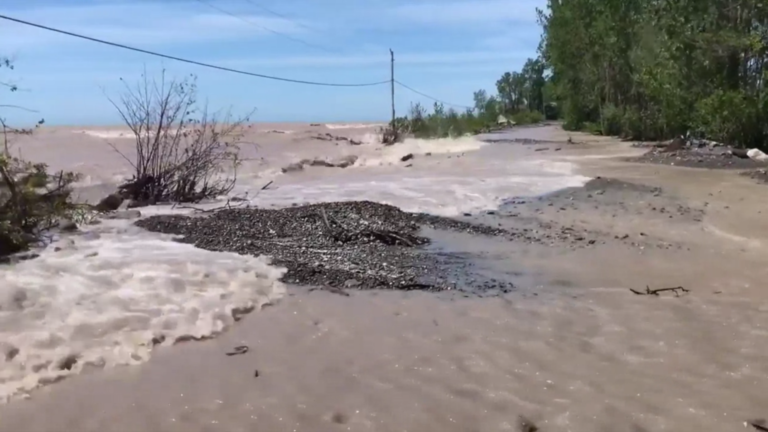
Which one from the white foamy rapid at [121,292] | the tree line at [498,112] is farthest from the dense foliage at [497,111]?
the white foamy rapid at [121,292]

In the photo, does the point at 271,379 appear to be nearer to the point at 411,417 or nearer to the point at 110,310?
the point at 411,417

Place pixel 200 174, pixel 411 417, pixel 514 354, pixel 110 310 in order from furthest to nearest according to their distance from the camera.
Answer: pixel 200 174 < pixel 110 310 < pixel 514 354 < pixel 411 417

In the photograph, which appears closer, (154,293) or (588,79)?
(154,293)

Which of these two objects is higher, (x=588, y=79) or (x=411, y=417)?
(x=588, y=79)

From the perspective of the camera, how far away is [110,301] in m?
5.63

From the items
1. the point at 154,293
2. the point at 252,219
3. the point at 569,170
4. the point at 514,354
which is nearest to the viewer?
the point at 514,354

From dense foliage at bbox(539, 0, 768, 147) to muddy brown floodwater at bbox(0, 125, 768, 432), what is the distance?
45.6 ft

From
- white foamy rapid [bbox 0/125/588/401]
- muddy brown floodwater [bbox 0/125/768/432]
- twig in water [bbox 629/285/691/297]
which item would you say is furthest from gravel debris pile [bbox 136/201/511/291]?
twig in water [bbox 629/285/691/297]

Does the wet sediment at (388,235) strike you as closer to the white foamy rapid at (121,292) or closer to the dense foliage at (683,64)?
the white foamy rapid at (121,292)

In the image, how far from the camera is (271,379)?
162 inches

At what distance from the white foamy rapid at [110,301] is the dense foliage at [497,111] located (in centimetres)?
3051

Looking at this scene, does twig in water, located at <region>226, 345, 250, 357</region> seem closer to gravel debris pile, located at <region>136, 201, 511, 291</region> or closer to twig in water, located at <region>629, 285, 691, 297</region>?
gravel debris pile, located at <region>136, 201, 511, 291</region>

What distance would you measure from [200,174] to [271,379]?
991 centimetres

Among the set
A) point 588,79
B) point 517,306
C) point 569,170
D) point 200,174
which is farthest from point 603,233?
point 588,79
